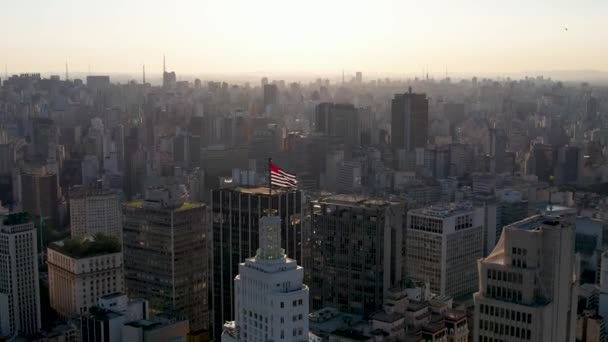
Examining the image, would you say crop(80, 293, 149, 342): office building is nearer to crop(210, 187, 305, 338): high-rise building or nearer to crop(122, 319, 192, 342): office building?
crop(122, 319, 192, 342): office building

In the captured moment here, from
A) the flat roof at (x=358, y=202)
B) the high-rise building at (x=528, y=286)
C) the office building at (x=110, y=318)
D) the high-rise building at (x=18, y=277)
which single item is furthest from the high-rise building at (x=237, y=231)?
the high-rise building at (x=528, y=286)

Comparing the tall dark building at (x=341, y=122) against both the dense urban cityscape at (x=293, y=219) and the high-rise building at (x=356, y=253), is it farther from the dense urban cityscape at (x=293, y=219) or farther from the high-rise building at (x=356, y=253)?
the high-rise building at (x=356, y=253)

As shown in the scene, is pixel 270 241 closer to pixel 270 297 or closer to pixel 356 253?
pixel 270 297

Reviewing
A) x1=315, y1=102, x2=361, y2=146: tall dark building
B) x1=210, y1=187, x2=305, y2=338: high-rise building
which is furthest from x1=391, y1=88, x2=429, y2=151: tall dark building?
x1=210, y1=187, x2=305, y2=338: high-rise building

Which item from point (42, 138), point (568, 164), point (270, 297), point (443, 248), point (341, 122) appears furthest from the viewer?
point (341, 122)

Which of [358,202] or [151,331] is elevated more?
[358,202]

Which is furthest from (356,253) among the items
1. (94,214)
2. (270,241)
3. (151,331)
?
(94,214)
